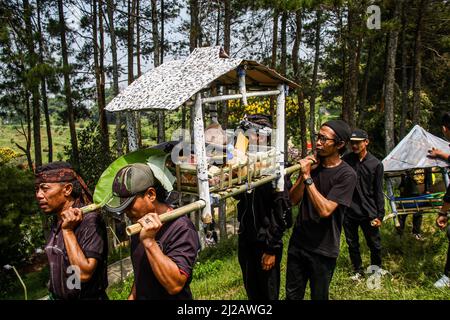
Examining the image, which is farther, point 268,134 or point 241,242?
point 241,242

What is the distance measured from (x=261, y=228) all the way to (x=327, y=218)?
606 mm

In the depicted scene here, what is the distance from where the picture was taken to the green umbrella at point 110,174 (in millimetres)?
2320

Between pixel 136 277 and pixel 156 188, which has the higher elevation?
pixel 156 188

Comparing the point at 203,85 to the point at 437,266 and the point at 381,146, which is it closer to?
the point at 437,266

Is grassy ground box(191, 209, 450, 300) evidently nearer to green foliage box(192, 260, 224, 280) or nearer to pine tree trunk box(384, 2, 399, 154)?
green foliage box(192, 260, 224, 280)

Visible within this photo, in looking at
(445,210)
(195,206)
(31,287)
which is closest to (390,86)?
(445,210)

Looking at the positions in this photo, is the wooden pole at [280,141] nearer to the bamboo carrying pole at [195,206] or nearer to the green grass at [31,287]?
the bamboo carrying pole at [195,206]

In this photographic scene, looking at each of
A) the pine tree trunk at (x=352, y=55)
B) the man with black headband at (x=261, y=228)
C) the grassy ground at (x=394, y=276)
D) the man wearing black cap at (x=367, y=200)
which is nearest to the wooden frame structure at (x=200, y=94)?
the man with black headband at (x=261, y=228)

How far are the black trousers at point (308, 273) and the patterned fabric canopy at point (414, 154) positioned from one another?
8.23 ft

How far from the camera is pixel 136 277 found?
2.15m

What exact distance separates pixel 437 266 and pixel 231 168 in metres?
3.52

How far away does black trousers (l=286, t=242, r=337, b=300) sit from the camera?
292 cm

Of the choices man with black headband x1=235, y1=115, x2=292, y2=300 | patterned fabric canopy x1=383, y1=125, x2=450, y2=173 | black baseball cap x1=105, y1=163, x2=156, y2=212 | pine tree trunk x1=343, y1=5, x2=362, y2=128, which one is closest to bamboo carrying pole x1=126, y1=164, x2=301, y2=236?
black baseball cap x1=105, y1=163, x2=156, y2=212

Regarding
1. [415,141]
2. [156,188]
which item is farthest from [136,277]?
Answer: [415,141]
